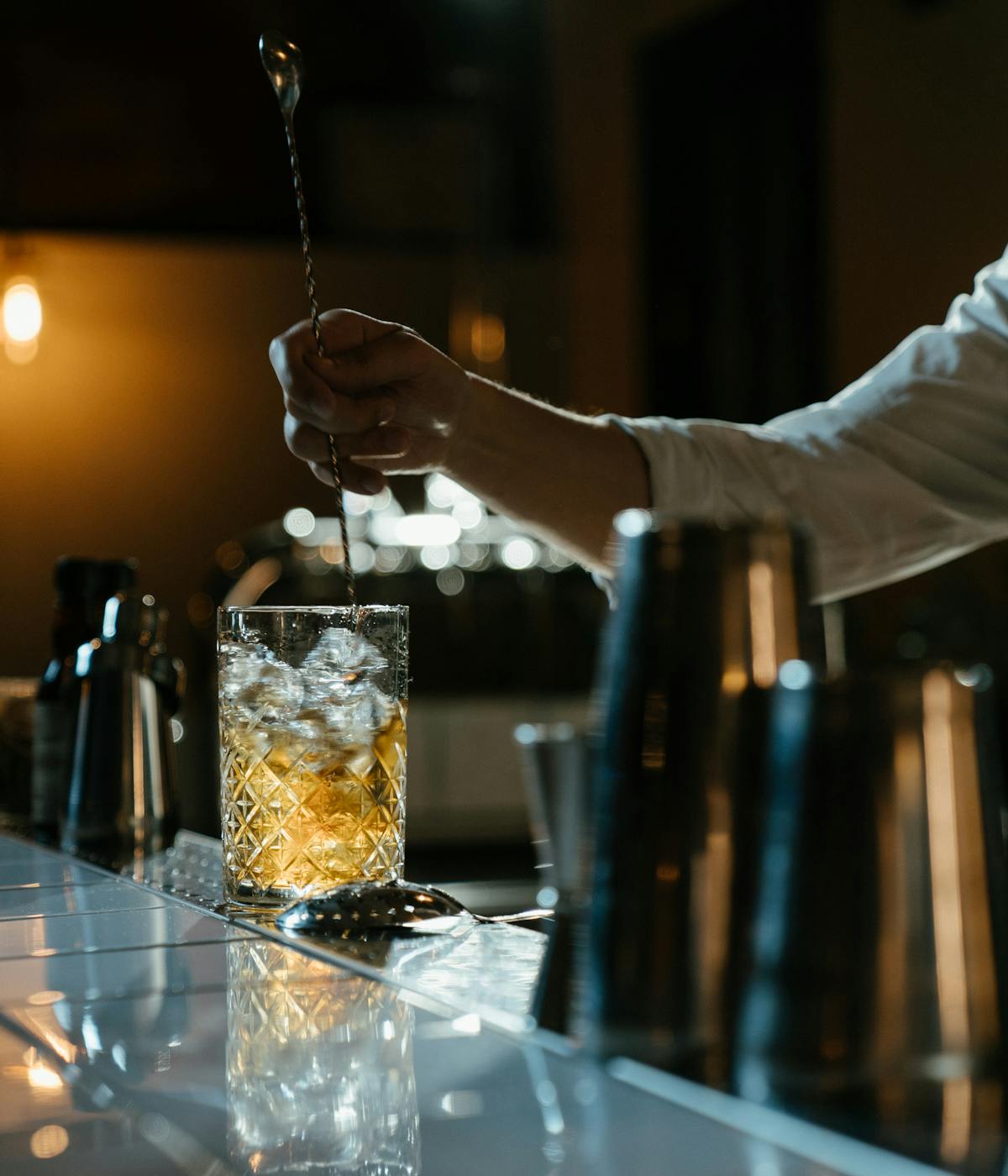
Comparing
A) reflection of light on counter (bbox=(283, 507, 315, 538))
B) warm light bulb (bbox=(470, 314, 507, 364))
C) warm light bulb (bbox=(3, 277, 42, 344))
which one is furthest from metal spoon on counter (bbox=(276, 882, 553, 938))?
warm light bulb (bbox=(470, 314, 507, 364))

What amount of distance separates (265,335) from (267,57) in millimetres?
3263

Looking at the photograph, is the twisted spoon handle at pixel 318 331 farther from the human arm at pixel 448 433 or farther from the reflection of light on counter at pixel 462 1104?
the reflection of light on counter at pixel 462 1104

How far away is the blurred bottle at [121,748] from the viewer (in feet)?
4.05

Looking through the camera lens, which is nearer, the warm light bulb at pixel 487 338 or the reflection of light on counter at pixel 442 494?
the reflection of light on counter at pixel 442 494

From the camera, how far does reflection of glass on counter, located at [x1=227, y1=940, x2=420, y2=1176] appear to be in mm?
456

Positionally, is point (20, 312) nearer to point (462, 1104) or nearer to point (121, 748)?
point (121, 748)

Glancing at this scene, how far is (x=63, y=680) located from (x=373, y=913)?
616 mm

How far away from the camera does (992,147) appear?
12.6 ft

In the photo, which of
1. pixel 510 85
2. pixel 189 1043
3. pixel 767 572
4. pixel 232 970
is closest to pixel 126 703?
pixel 232 970

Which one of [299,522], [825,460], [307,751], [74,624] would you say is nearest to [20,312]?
[299,522]

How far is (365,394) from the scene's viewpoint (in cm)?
116

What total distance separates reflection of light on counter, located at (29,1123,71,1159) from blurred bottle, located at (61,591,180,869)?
0.73m

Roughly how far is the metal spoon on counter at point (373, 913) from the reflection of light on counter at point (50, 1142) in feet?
1.01

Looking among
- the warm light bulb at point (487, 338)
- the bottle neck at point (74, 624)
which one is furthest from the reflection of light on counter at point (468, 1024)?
the warm light bulb at point (487, 338)
